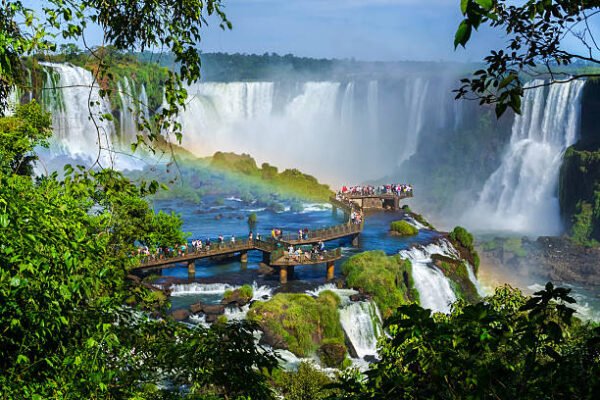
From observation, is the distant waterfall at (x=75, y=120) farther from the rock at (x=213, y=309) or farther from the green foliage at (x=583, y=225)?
the green foliage at (x=583, y=225)

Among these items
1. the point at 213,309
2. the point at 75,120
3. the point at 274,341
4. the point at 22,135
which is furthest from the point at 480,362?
the point at 75,120

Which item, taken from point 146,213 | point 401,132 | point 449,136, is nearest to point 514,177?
point 449,136

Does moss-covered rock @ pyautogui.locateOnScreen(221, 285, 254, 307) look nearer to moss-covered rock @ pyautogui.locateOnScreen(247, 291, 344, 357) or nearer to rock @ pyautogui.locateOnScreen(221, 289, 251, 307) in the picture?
rock @ pyautogui.locateOnScreen(221, 289, 251, 307)

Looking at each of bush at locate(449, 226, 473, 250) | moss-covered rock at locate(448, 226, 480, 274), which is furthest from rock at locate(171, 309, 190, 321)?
bush at locate(449, 226, 473, 250)

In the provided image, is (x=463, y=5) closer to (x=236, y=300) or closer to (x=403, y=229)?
(x=236, y=300)

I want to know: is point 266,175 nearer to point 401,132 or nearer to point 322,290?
point 401,132

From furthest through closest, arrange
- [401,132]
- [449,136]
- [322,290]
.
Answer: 1. [401,132]
2. [449,136]
3. [322,290]
